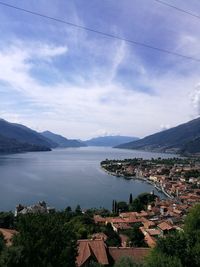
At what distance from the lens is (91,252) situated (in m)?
9.56

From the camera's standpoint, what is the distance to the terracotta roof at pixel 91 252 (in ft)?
30.6

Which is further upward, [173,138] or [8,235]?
[173,138]

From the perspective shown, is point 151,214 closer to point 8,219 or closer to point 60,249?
point 8,219

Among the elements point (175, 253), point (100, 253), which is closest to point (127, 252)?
point (100, 253)

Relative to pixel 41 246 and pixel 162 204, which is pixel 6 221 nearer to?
pixel 41 246

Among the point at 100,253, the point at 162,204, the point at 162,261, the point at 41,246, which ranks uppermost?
the point at 41,246

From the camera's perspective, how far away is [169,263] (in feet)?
20.6

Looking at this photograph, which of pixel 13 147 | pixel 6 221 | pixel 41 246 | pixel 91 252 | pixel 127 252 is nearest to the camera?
pixel 41 246

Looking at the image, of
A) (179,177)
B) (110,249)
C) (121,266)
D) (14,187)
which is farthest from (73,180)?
(121,266)

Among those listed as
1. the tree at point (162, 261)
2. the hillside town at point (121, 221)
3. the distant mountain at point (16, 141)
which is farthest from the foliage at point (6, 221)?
the distant mountain at point (16, 141)

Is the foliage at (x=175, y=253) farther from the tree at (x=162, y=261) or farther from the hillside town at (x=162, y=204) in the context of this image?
the hillside town at (x=162, y=204)

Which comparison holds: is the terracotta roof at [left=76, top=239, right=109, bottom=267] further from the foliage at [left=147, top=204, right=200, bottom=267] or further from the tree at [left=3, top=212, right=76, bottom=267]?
the tree at [left=3, top=212, right=76, bottom=267]

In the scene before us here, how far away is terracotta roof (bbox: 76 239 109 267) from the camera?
934cm

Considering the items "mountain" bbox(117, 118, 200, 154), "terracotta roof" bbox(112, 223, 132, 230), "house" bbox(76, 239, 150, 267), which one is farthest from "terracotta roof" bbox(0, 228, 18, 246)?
"mountain" bbox(117, 118, 200, 154)
